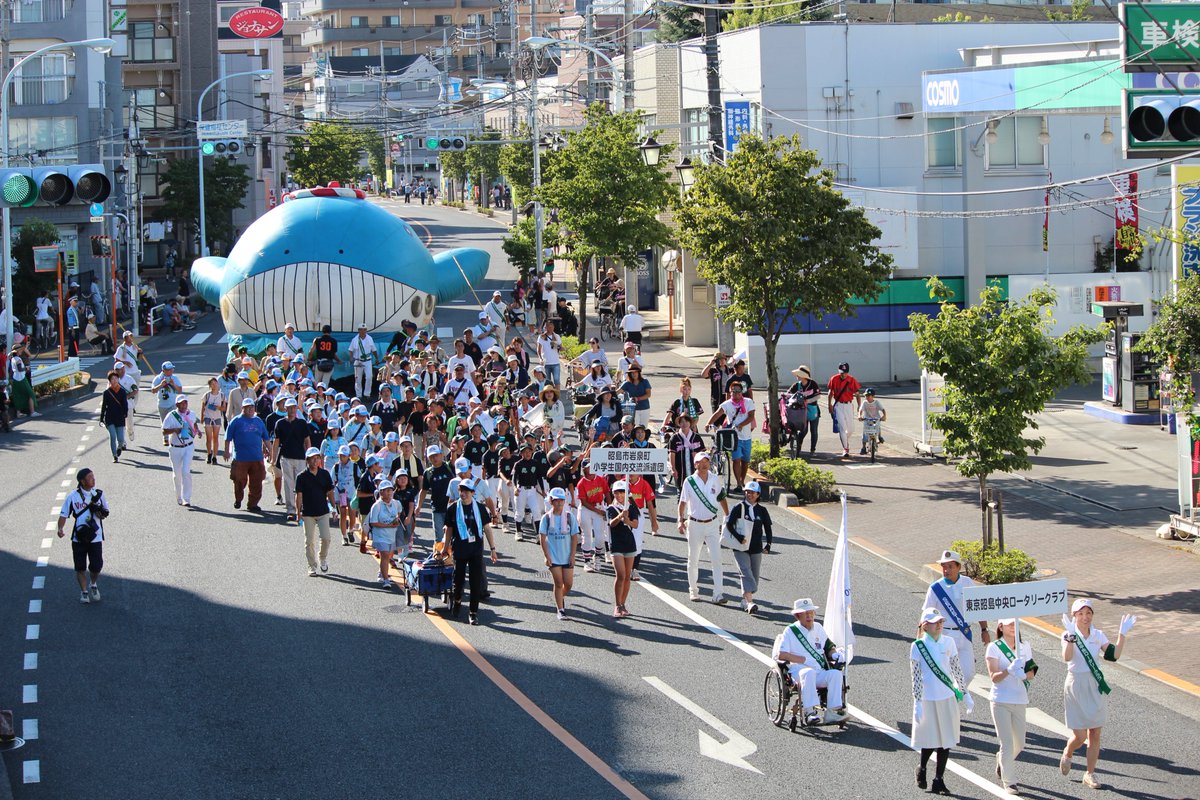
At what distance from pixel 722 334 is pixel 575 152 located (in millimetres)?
12628

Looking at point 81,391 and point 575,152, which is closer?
point 81,391

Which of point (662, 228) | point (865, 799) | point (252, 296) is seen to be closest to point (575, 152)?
point (662, 228)

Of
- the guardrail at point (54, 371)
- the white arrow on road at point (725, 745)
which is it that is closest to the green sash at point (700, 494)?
the white arrow on road at point (725, 745)

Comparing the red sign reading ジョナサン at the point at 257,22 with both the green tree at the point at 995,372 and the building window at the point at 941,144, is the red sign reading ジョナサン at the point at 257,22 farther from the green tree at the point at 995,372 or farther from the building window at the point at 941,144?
the green tree at the point at 995,372

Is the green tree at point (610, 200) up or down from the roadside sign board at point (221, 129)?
down

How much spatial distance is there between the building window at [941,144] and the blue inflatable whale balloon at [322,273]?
37.7 ft

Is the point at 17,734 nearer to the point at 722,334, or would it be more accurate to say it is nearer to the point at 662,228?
the point at 722,334

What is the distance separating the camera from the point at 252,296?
31750 mm

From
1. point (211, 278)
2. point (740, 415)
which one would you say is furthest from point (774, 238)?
point (211, 278)

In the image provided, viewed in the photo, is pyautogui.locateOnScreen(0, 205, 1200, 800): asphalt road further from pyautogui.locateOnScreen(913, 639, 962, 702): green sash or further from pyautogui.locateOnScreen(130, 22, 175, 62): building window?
pyautogui.locateOnScreen(130, 22, 175, 62): building window

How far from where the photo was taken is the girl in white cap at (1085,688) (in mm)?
11797

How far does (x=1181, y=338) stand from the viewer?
1739 cm

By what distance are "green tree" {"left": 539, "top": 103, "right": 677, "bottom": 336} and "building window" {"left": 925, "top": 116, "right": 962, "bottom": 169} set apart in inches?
252

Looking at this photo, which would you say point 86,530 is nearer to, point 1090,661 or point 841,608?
point 841,608
